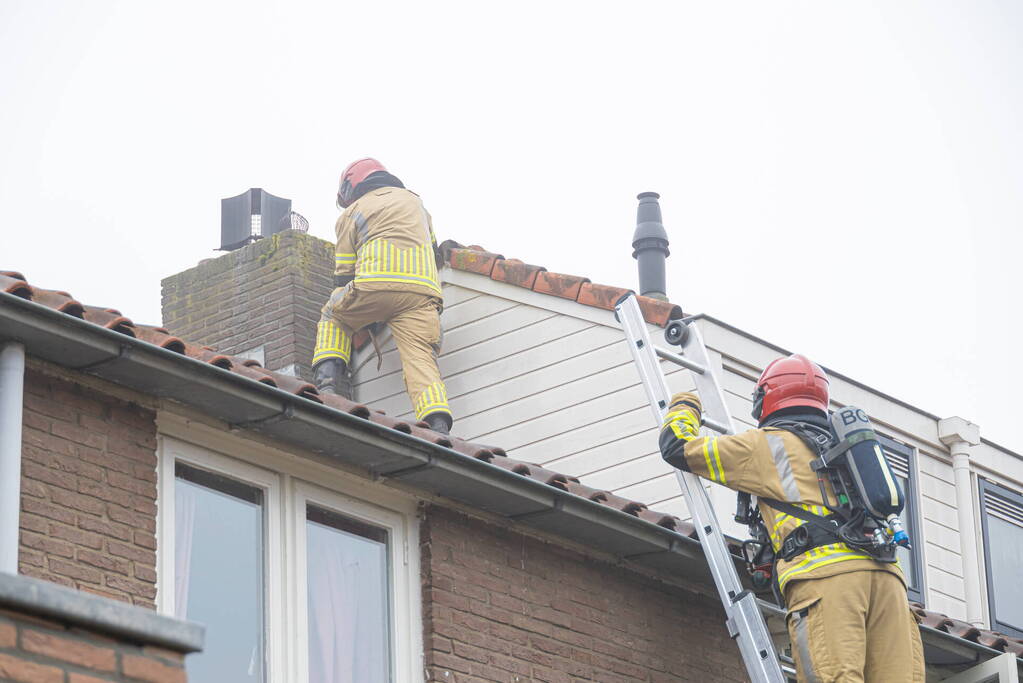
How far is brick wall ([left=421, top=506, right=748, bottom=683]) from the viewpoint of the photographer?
27.9 ft

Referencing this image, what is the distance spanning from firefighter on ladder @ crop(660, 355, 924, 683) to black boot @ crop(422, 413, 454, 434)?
3.15 m

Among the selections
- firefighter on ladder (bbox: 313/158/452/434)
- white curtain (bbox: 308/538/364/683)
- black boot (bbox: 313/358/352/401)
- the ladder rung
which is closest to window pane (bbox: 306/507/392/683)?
white curtain (bbox: 308/538/364/683)

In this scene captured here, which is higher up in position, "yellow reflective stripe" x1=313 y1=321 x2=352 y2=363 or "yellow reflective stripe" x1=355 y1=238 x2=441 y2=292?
"yellow reflective stripe" x1=355 y1=238 x2=441 y2=292

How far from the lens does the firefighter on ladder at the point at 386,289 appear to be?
1240 cm

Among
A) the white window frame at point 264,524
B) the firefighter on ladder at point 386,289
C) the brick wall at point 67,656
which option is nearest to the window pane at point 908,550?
the firefighter on ladder at point 386,289

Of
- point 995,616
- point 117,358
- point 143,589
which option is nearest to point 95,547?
point 143,589

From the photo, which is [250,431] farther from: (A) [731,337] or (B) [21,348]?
(A) [731,337]

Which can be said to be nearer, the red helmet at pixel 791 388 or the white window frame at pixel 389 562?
the white window frame at pixel 389 562

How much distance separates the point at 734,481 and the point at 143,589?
9.42ft

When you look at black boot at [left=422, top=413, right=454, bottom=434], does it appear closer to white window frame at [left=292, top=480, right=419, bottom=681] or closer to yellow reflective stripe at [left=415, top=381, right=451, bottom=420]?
yellow reflective stripe at [left=415, top=381, right=451, bottom=420]

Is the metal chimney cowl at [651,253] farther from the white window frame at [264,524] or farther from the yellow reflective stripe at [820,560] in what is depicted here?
the white window frame at [264,524]

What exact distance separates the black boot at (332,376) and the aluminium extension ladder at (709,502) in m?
3.43

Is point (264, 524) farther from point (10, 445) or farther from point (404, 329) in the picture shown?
point (404, 329)

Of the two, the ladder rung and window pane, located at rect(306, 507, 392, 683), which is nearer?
window pane, located at rect(306, 507, 392, 683)
